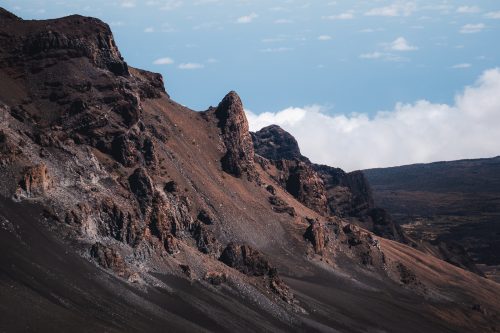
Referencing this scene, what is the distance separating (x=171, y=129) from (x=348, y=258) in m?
49.8

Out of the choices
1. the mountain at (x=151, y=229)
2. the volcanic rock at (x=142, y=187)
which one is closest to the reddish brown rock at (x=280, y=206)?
the mountain at (x=151, y=229)

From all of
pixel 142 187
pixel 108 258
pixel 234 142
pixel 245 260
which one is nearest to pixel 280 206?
pixel 234 142

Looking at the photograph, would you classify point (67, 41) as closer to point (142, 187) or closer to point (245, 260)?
point (142, 187)

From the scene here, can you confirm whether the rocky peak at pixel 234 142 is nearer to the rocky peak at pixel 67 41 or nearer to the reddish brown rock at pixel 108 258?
the rocky peak at pixel 67 41

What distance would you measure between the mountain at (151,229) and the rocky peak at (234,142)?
0.37 meters

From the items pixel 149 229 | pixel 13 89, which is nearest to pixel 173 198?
pixel 149 229

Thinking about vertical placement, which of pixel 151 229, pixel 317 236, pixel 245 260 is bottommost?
pixel 151 229

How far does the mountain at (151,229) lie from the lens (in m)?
94.4

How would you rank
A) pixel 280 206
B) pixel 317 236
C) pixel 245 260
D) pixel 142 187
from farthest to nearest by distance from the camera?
pixel 280 206
pixel 317 236
pixel 245 260
pixel 142 187

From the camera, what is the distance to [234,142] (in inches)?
7520

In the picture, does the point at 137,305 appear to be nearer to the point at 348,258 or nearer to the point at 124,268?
the point at 124,268

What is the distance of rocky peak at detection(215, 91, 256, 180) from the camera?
591 feet

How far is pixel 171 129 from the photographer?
17038 centimetres

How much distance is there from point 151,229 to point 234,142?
7003 centimetres
